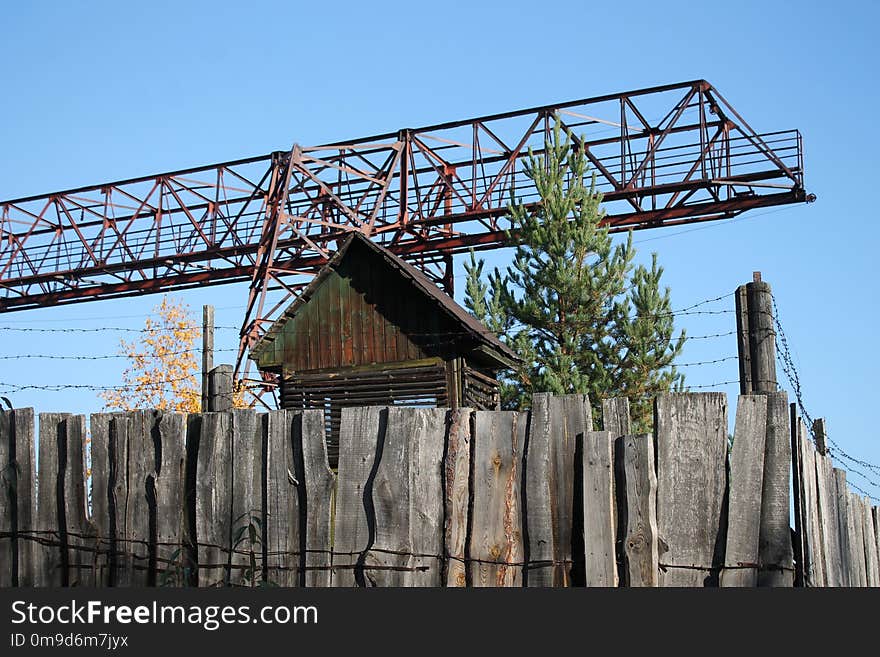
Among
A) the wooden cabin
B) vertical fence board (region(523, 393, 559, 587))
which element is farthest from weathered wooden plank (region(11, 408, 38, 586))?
the wooden cabin

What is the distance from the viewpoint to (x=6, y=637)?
7.06 meters

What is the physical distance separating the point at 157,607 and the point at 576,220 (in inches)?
997

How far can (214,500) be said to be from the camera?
8906mm

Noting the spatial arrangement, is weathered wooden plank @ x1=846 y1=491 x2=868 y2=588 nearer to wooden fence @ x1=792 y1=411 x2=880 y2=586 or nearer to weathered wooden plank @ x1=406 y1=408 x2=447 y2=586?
wooden fence @ x1=792 y1=411 x2=880 y2=586

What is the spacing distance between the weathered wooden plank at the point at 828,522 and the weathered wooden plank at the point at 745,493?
1.37 meters

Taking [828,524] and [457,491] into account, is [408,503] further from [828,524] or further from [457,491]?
[828,524]

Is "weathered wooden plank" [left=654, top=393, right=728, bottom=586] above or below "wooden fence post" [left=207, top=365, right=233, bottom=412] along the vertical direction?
below

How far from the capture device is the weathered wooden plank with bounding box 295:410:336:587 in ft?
27.5

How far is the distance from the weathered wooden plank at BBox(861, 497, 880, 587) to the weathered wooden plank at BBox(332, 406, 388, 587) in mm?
7802

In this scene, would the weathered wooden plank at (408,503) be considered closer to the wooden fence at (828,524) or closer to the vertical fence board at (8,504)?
the wooden fence at (828,524)

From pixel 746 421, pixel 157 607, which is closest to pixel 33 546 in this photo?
pixel 157 607

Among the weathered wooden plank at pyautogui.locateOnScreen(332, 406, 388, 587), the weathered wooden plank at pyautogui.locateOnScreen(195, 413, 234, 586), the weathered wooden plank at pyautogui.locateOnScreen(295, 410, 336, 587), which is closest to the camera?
the weathered wooden plank at pyautogui.locateOnScreen(332, 406, 388, 587)

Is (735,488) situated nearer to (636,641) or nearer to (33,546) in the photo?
(636,641)

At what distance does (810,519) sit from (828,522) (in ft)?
5.05
